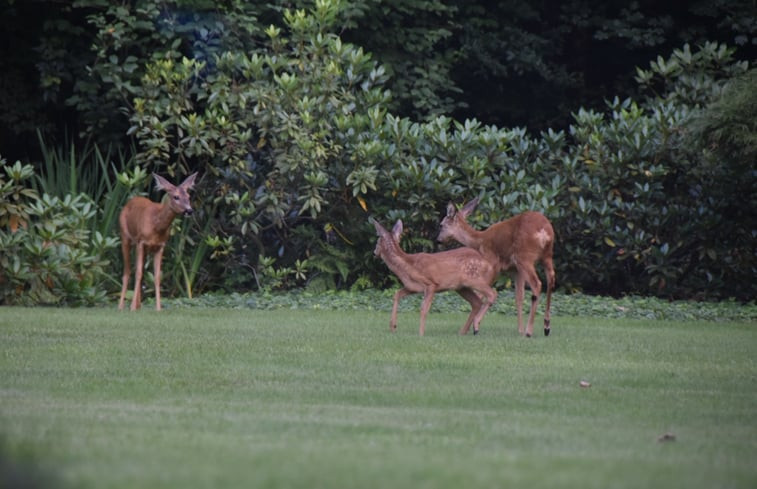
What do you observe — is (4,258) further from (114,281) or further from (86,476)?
(86,476)

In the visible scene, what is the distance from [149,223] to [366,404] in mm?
7701

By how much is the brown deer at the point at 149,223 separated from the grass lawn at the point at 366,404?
5.20 ft

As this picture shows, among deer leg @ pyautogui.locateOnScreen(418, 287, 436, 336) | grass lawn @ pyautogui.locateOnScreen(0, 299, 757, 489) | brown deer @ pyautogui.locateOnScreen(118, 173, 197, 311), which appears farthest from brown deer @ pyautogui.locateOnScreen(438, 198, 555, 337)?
brown deer @ pyautogui.locateOnScreen(118, 173, 197, 311)

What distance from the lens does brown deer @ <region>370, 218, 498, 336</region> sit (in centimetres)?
1234

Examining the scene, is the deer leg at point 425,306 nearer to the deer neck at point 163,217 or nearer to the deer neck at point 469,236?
the deer neck at point 469,236

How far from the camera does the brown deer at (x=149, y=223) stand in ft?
49.5

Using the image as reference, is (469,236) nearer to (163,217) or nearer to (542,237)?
(542,237)

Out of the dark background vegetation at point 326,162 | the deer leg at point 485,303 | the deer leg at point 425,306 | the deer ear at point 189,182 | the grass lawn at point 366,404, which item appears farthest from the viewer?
the dark background vegetation at point 326,162

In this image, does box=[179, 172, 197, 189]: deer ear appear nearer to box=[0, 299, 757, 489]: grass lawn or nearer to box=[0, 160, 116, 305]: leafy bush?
box=[0, 160, 116, 305]: leafy bush

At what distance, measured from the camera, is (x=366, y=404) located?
26.6ft

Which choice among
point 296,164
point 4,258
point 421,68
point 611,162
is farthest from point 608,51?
point 4,258

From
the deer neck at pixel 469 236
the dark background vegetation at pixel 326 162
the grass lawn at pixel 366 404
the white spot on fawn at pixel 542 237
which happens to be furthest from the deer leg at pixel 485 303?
the dark background vegetation at pixel 326 162

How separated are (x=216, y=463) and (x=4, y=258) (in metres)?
9.97

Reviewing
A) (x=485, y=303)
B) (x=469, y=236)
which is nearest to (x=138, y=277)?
(x=469, y=236)
